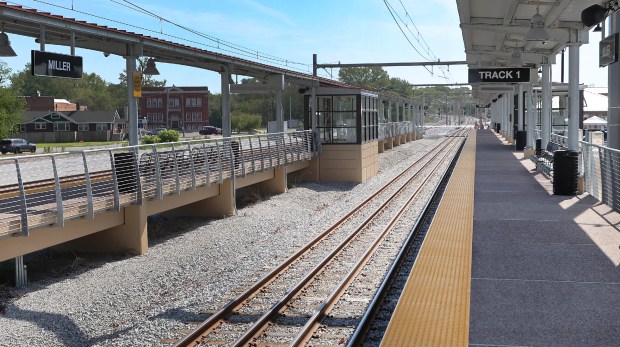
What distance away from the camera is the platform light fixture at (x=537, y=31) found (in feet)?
58.2

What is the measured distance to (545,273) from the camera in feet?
33.0

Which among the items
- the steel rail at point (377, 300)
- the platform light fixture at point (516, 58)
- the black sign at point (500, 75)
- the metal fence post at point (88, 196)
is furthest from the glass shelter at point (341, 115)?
the metal fence post at point (88, 196)

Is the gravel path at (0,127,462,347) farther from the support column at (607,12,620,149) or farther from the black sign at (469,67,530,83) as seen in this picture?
the black sign at (469,67,530,83)

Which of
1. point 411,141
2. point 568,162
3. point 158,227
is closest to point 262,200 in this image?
point 158,227

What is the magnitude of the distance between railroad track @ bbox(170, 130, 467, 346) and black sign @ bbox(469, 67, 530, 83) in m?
6.81

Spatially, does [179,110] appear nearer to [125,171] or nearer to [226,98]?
[226,98]

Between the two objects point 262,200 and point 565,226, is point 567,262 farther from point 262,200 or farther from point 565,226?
point 262,200

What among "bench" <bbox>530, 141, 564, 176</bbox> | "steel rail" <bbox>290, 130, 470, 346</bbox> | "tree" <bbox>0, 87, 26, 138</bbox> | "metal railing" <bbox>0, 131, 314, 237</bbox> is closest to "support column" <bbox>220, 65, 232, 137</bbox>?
"metal railing" <bbox>0, 131, 314, 237</bbox>

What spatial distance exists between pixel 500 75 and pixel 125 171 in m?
13.4

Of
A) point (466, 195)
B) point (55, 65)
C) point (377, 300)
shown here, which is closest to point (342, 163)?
point (466, 195)

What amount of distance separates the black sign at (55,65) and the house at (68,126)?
181ft

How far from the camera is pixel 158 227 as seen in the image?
1711cm

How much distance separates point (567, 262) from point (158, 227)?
955cm

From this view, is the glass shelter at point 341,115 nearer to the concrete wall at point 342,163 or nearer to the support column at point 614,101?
the concrete wall at point 342,163
